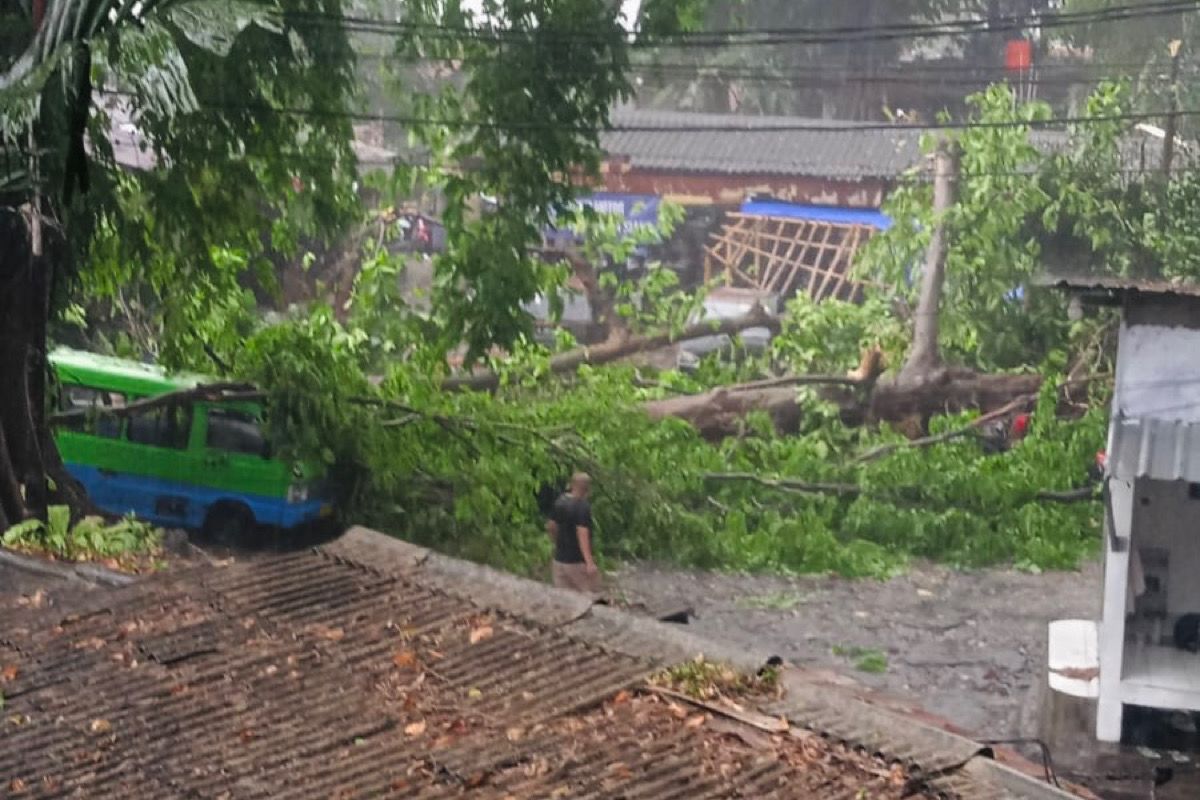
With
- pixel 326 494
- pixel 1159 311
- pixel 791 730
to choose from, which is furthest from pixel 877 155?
pixel 791 730

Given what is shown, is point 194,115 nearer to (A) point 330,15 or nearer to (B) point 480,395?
(A) point 330,15

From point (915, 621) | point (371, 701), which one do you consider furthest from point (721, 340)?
point (371, 701)

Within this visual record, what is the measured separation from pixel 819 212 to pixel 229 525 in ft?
29.7

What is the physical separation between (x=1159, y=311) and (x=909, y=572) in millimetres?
5955

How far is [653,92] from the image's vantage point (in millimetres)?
20688

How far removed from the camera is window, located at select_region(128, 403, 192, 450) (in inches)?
433

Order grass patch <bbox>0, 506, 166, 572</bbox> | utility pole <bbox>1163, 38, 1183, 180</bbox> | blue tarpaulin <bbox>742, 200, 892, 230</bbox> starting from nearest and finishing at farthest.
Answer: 1. grass patch <bbox>0, 506, 166, 572</bbox>
2. utility pole <bbox>1163, 38, 1183, 180</bbox>
3. blue tarpaulin <bbox>742, 200, 892, 230</bbox>

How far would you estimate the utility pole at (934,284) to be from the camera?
14.6 metres

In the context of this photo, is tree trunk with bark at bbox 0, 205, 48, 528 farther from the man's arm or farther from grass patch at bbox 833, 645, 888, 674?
grass patch at bbox 833, 645, 888, 674

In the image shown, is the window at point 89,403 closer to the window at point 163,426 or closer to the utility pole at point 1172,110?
the window at point 163,426

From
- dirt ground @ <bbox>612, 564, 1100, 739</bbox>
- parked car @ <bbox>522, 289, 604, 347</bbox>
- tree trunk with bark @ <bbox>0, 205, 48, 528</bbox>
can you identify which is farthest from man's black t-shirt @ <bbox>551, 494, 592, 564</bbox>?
parked car @ <bbox>522, 289, 604, 347</bbox>

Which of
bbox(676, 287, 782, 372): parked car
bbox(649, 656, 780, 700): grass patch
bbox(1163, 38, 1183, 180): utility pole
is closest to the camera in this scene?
bbox(649, 656, 780, 700): grass patch

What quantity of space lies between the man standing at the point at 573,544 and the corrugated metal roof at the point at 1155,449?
12.6 feet

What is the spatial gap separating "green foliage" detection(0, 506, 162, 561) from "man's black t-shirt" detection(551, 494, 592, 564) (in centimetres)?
317
